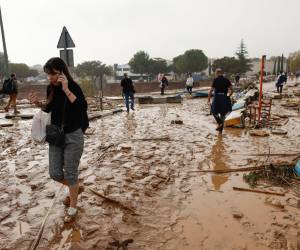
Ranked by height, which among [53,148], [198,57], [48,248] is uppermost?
[198,57]

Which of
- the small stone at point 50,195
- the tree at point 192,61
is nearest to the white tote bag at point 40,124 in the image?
the small stone at point 50,195

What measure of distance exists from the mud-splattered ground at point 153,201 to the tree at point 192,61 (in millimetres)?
77399

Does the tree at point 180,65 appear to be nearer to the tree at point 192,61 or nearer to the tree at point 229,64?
the tree at point 192,61

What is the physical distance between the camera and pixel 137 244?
309 cm

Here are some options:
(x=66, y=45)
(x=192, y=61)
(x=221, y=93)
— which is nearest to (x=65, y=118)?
(x=221, y=93)

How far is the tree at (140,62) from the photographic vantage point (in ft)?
266

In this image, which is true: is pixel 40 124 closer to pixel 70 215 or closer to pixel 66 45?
pixel 70 215

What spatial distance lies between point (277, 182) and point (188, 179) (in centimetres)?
139

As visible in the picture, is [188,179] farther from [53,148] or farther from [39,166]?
[39,166]

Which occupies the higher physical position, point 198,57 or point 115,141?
point 198,57

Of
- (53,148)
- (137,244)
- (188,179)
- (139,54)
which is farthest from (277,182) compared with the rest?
(139,54)

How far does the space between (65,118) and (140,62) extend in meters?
79.4

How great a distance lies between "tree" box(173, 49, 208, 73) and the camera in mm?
82625

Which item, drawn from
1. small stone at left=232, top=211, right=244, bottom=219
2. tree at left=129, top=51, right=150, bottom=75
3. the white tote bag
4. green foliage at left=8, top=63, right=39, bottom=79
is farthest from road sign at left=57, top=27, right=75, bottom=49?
green foliage at left=8, top=63, right=39, bottom=79
